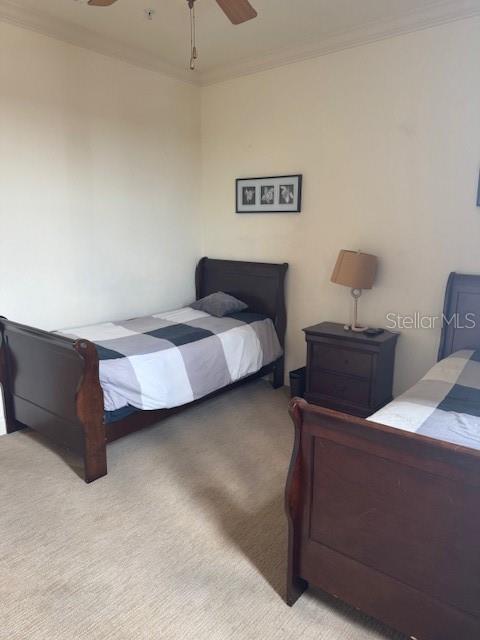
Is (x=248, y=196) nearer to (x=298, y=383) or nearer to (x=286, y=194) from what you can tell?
(x=286, y=194)

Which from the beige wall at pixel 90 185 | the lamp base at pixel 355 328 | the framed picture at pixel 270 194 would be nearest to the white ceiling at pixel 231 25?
the beige wall at pixel 90 185

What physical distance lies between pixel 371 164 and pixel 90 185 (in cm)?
209

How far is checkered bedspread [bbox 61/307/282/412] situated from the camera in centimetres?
266

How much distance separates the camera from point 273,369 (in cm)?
395

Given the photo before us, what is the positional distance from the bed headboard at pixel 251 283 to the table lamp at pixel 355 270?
0.65 m

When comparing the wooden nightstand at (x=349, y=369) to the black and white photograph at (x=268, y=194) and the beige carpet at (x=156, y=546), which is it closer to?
the beige carpet at (x=156, y=546)

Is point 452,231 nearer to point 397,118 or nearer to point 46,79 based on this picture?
point 397,118

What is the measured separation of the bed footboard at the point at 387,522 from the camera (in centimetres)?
126

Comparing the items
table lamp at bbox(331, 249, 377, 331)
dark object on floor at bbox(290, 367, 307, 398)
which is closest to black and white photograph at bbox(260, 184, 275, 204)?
table lamp at bbox(331, 249, 377, 331)

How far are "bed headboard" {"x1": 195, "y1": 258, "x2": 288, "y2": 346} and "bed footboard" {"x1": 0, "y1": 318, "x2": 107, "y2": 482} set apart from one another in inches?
73.1

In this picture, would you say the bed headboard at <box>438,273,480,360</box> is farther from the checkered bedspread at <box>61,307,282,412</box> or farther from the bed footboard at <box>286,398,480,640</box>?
the bed footboard at <box>286,398,480,640</box>

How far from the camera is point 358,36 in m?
3.13

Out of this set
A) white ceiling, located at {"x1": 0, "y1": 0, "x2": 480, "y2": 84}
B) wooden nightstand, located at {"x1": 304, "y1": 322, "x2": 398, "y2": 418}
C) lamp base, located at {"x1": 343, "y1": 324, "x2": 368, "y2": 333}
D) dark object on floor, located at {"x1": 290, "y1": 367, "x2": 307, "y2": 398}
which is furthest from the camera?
dark object on floor, located at {"x1": 290, "y1": 367, "x2": 307, "y2": 398}

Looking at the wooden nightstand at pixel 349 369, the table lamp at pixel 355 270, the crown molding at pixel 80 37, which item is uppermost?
the crown molding at pixel 80 37
